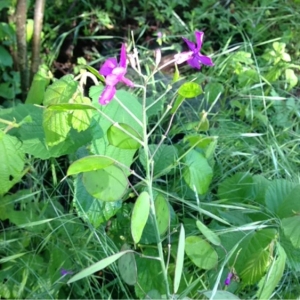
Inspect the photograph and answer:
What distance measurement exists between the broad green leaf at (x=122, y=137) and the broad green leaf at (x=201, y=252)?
240 millimetres

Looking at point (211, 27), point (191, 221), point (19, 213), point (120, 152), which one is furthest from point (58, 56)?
point (120, 152)

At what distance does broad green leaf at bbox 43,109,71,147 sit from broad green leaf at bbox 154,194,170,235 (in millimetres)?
217

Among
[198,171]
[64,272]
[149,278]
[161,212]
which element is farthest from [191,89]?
[64,272]

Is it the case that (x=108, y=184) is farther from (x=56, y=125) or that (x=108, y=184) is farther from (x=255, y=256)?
(x=255, y=256)

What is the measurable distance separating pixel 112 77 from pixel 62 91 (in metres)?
0.17

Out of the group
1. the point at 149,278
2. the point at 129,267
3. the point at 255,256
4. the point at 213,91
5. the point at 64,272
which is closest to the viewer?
the point at 129,267

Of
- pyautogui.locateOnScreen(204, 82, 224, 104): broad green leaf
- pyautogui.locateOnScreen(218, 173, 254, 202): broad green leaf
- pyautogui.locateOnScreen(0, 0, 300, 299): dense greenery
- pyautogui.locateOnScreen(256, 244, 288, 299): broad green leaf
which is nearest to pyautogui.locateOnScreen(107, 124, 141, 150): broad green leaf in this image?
pyautogui.locateOnScreen(0, 0, 300, 299): dense greenery

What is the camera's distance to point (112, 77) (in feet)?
2.71

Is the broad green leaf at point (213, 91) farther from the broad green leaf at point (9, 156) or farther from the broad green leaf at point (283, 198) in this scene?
the broad green leaf at point (9, 156)

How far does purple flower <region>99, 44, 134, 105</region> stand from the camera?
814mm

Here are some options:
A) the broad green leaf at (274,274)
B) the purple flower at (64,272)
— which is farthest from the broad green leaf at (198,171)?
the purple flower at (64,272)

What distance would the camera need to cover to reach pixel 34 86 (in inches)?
49.8

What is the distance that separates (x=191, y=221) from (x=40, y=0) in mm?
959

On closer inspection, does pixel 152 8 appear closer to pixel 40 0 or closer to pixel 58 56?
pixel 58 56
